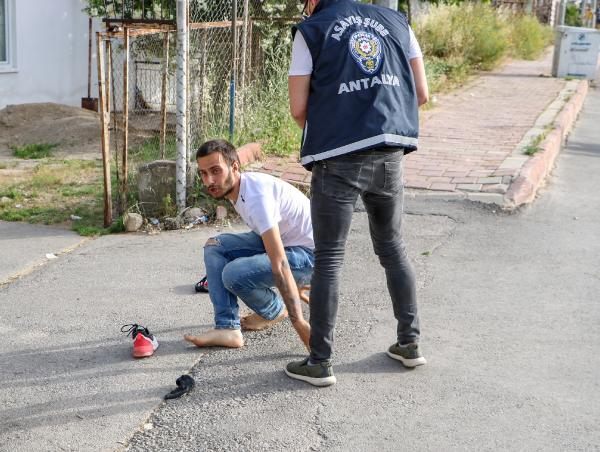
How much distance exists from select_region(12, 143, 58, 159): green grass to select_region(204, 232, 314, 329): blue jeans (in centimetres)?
569

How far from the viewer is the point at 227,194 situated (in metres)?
4.23

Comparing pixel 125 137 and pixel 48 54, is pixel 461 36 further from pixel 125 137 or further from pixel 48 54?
pixel 125 137

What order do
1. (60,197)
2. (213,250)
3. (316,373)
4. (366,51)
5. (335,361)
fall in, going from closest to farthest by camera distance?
(366,51) < (316,373) < (335,361) < (213,250) < (60,197)

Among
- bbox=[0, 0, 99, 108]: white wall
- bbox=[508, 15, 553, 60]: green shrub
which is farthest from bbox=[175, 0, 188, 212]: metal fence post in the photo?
bbox=[508, 15, 553, 60]: green shrub

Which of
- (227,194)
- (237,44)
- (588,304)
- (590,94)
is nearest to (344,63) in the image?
(227,194)

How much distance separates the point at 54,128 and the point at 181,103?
4.53 meters

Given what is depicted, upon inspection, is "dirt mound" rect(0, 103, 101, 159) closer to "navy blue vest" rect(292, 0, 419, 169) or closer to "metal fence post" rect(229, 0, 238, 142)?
"metal fence post" rect(229, 0, 238, 142)

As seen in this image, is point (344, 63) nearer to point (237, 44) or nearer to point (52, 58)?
point (237, 44)

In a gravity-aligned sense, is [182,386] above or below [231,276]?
below

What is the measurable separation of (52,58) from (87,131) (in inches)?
113

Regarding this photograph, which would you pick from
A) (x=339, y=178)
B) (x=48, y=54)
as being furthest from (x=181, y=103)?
(x=48, y=54)

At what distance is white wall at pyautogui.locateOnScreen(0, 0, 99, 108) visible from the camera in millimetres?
12344

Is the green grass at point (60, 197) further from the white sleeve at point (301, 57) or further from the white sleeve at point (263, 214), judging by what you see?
the white sleeve at point (301, 57)

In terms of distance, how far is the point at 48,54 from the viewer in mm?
12852
